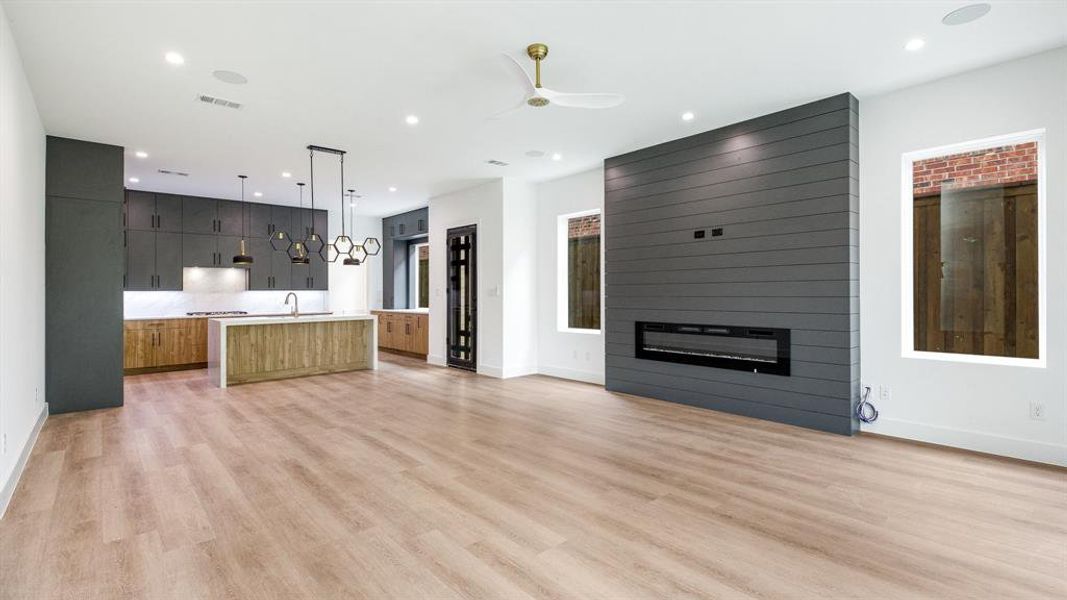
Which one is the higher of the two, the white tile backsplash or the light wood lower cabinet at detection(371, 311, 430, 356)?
the white tile backsplash

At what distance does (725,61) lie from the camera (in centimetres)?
370

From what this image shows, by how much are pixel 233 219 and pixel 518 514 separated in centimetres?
841

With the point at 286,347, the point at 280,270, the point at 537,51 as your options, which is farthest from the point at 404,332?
the point at 537,51

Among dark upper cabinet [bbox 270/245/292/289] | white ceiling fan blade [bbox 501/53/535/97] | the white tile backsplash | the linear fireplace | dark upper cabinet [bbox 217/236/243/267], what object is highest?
white ceiling fan blade [bbox 501/53/535/97]

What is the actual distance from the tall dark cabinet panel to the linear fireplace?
5.76m

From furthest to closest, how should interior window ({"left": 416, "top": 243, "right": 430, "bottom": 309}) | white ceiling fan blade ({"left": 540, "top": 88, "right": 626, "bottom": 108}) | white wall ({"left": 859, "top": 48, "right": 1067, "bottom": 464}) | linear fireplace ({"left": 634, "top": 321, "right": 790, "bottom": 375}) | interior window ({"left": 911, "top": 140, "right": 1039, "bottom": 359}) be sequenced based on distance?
interior window ({"left": 416, "top": 243, "right": 430, "bottom": 309})
linear fireplace ({"left": 634, "top": 321, "right": 790, "bottom": 375})
interior window ({"left": 911, "top": 140, "right": 1039, "bottom": 359})
white wall ({"left": 859, "top": 48, "right": 1067, "bottom": 464})
white ceiling fan blade ({"left": 540, "top": 88, "right": 626, "bottom": 108})

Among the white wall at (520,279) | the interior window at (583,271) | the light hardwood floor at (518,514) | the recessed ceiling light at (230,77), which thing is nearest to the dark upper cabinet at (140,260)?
the light hardwood floor at (518,514)

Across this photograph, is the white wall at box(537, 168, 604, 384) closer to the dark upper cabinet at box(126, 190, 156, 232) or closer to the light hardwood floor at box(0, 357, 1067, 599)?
the light hardwood floor at box(0, 357, 1067, 599)

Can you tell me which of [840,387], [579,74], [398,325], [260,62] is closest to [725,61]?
[579,74]

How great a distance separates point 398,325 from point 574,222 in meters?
4.57

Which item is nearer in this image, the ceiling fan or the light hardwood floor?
the light hardwood floor

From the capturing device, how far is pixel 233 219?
885 centimetres

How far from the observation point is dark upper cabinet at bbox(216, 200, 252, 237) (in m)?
8.73

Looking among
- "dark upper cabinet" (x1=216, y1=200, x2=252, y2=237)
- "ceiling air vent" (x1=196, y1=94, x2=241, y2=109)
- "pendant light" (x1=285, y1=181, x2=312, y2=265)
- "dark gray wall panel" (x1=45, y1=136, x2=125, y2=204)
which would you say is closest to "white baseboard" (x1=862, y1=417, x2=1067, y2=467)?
"ceiling air vent" (x1=196, y1=94, x2=241, y2=109)
